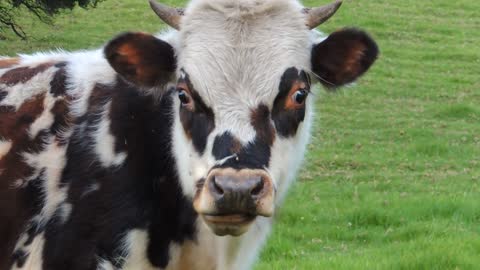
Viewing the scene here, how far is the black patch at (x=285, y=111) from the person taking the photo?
5.33m

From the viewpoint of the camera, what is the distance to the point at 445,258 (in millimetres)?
8953

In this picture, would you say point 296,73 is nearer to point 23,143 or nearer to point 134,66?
point 134,66

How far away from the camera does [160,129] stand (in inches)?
231

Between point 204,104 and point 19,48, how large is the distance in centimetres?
1929

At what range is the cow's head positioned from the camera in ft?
16.1

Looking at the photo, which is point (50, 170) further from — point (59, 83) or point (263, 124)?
point (263, 124)

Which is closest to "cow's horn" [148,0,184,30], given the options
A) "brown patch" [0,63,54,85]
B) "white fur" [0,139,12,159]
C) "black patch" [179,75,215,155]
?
"black patch" [179,75,215,155]

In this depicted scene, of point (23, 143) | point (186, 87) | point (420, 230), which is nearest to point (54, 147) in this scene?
point (23, 143)

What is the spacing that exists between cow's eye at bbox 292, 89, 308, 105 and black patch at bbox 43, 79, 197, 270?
865 mm

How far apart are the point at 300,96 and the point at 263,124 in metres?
0.41

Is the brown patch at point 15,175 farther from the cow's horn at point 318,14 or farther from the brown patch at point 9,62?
the cow's horn at point 318,14

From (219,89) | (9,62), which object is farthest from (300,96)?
(9,62)

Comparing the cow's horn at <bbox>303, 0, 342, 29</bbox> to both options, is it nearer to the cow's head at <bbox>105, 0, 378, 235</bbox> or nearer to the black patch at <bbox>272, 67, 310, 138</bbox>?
the cow's head at <bbox>105, 0, 378, 235</bbox>

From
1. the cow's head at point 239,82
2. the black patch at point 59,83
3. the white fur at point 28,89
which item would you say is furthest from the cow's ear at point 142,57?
the white fur at point 28,89
